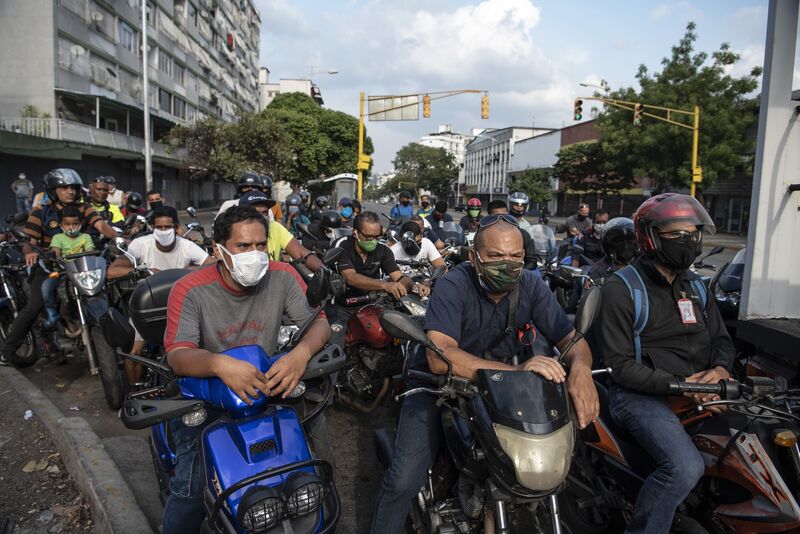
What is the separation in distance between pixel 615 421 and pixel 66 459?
349cm

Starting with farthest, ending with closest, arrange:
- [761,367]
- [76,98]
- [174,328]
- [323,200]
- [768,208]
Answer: [76,98], [323,200], [768,208], [761,367], [174,328]

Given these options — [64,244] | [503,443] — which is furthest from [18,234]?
[503,443]

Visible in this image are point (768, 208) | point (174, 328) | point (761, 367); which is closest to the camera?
point (174, 328)

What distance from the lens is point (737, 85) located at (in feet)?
98.3

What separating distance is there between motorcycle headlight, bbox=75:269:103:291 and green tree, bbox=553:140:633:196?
4100 cm

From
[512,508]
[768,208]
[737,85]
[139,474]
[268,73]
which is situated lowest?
[139,474]

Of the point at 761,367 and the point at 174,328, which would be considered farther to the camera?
the point at 761,367

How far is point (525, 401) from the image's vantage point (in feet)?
6.66

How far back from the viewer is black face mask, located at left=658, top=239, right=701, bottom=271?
9.32 ft

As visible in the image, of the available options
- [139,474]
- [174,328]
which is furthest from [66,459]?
[174,328]

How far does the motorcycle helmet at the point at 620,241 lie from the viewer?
4867 mm

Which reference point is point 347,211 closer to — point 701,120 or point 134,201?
point 134,201

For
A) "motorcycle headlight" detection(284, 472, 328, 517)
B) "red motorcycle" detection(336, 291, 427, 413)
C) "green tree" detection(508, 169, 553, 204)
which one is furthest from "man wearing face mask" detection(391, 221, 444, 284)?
"green tree" detection(508, 169, 553, 204)

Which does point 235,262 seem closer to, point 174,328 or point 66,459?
point 174,328
